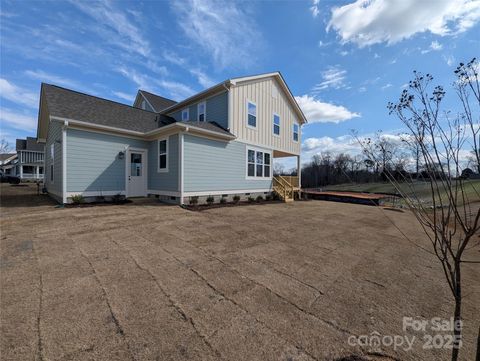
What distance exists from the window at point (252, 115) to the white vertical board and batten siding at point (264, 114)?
0.76 feet

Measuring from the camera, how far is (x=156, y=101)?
17609 mm

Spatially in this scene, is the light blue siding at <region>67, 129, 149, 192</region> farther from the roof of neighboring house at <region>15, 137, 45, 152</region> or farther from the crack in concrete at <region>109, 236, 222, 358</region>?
the roof of neighboring house at <region>15, 137, 45, 152</region>

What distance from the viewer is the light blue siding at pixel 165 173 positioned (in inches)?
367

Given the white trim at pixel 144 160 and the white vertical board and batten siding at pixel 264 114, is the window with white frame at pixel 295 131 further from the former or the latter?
the white trim at pixel 144 160

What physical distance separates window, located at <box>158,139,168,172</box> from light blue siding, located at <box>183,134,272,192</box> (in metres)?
1.22

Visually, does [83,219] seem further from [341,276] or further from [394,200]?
[394,200]

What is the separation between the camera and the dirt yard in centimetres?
188

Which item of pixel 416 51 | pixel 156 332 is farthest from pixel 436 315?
pixel 416 51

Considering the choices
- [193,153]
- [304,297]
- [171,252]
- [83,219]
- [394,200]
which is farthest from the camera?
[394,200]

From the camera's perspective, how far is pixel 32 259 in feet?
11.5

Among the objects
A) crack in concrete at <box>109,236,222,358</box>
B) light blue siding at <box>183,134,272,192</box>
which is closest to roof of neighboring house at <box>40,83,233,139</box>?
light blue siding at <box>183,134,272,192</box>

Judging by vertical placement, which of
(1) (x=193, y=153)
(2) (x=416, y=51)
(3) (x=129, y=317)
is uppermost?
(2) (x=416, y=51)

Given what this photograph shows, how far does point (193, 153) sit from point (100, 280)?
7.05m

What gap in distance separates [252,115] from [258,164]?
284 centimetres
